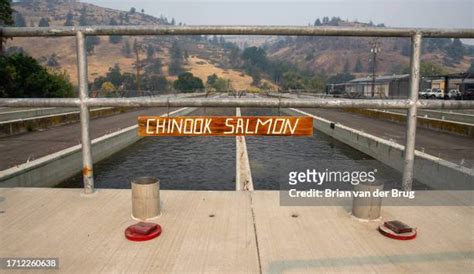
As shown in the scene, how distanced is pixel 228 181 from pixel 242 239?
10859mm

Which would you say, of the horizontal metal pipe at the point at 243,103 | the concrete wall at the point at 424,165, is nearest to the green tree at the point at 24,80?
the concrete wall at the point at 424,165

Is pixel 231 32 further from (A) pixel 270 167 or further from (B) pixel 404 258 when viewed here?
(A) pixel 270 167

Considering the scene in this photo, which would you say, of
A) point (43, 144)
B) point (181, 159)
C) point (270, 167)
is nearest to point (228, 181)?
point (270, 167)

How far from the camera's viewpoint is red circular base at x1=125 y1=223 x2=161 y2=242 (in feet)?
12.4

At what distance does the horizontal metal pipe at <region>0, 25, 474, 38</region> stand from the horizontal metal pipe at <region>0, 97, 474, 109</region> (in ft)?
2.96

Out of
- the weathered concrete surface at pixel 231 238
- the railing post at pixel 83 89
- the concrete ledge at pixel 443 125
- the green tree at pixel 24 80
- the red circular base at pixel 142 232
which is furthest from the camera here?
the green tree at pixel 24 80

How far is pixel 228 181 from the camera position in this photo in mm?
14648

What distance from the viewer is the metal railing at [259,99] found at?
15.0 ft

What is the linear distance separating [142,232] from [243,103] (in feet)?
6.85

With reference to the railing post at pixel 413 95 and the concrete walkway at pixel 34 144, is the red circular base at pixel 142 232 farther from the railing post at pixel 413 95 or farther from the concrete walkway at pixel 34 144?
the concrete walkway at pixel 34 144

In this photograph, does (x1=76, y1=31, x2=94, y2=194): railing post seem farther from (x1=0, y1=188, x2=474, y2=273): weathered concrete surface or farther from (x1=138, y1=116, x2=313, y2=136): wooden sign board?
(x1=138, y1=116, x2=313, y2=136): wooden sign board

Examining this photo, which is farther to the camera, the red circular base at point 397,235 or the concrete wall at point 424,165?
the concrete wall at point 424,165

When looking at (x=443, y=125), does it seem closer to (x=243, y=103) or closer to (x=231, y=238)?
(x=243, y=103)

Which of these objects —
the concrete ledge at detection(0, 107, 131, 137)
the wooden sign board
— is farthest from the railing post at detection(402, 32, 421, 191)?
the concrete ledge at detection(0, 107, 131, 137)
